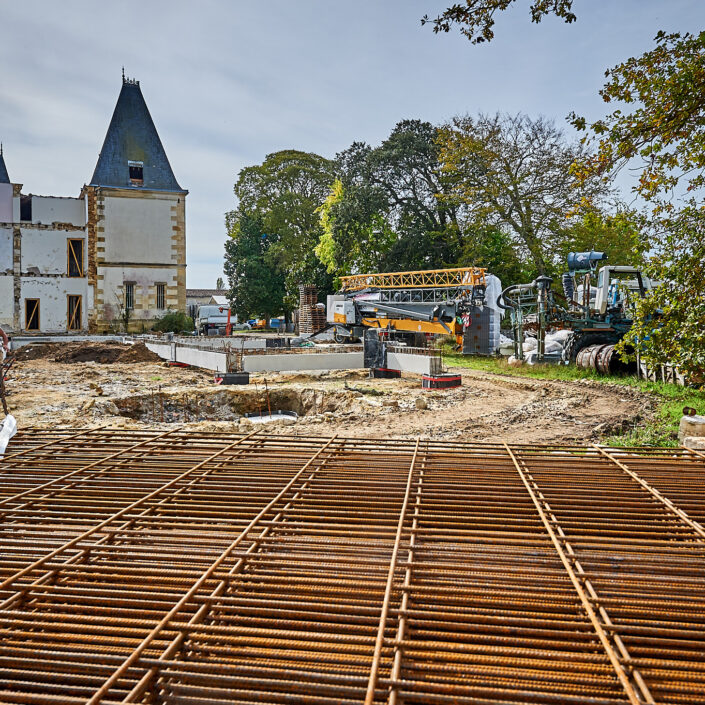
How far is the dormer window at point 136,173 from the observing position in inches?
1090

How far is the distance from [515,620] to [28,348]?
21.4 meters

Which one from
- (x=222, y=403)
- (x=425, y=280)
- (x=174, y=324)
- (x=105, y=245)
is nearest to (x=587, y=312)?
(x=425, y=280)

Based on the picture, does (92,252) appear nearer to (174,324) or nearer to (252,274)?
(174,324)

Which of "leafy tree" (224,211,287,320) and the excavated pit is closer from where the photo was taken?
the excavated pit

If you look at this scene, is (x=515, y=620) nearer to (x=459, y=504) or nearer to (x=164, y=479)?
(x=459, y=504)

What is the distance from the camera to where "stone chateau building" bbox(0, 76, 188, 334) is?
26562mm

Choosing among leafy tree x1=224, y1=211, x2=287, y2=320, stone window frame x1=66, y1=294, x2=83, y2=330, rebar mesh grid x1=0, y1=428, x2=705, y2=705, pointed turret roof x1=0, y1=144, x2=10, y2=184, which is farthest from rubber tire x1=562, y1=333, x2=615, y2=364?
pointed turret roof x1=0, y1=144, x2=10, y2=184

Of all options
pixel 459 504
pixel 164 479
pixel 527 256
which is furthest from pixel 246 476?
pixel 527 256

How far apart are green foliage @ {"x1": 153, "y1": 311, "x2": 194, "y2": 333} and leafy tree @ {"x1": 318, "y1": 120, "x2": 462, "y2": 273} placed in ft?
25.9

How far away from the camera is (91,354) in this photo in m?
18.6

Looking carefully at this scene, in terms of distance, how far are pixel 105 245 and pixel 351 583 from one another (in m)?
27.4

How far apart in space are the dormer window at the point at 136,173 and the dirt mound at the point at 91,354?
11.0 meters

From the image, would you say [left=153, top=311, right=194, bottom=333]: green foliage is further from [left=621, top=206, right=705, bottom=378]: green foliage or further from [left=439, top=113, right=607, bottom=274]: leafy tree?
[left=621, top=206, right=705, bottom=378]: green foliage

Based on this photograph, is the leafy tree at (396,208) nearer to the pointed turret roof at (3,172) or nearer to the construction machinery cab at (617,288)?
the construction machinery cab at (617,288)
